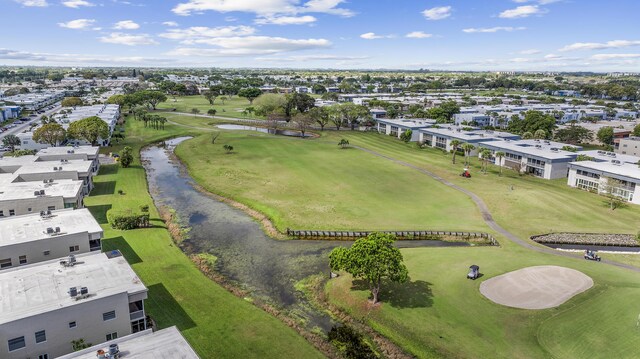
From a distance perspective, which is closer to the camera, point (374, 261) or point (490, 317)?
point (490, 317)

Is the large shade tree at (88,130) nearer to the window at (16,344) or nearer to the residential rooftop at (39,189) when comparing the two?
the residential rooftop at (39,189)

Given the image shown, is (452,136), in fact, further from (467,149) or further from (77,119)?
(77,119)

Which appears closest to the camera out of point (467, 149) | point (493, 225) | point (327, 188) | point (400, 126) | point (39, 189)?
point (39, 189)

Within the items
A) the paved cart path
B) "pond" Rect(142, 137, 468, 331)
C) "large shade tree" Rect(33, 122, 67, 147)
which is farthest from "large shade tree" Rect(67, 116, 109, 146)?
the paved cart path

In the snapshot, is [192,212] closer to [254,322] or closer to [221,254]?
[221,254]

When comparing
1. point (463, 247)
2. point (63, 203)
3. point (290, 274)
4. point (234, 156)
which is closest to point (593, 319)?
point (463, 247)

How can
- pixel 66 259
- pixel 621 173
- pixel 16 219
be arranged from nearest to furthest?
pixel 66 259 → pixel 16 219 → pixel 621 173

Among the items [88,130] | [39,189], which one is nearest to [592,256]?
[39,189]

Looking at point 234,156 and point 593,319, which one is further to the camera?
point 234,156
